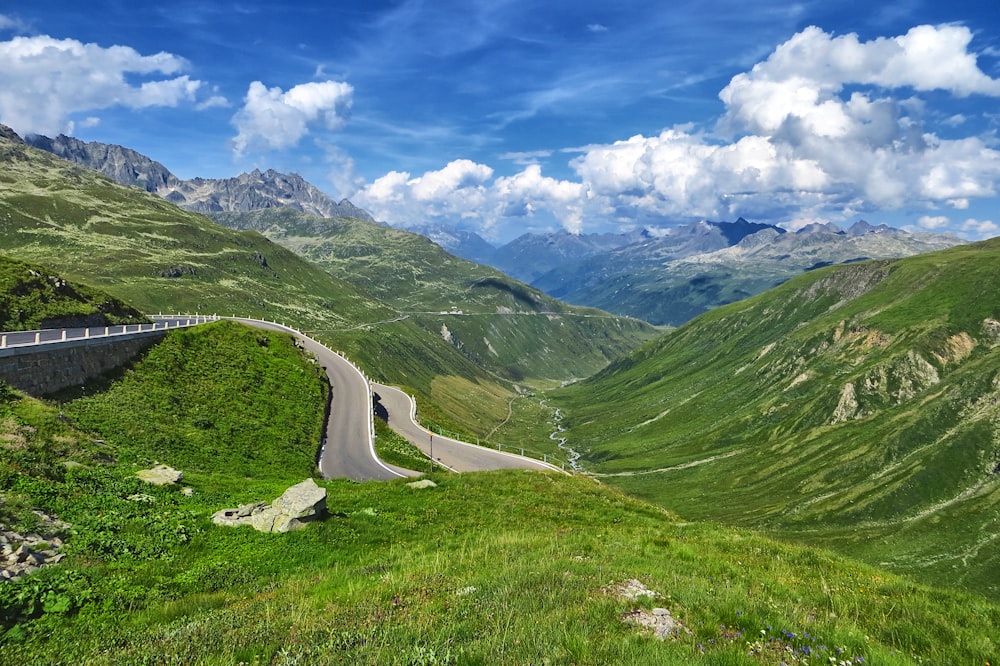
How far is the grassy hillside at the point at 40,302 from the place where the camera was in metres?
49.3

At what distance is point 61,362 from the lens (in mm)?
38312

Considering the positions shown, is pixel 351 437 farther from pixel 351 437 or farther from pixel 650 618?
pixel 650 618

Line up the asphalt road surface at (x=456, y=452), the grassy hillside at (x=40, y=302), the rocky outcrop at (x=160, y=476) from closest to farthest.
→ the rocky outcrop at (x=160, y=476) < the grassy hillside at (x=40, y=302) < the asphalt road surface at (x=456, y=452)

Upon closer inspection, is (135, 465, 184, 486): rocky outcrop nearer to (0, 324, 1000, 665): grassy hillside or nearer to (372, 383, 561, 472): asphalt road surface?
(0, 324, 1000, 665): grassy hillside

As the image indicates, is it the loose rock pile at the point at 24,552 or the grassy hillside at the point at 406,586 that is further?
the loose rock pile at the point at 24,552

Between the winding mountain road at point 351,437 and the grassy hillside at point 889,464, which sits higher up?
the winding mountain road at point 351,437

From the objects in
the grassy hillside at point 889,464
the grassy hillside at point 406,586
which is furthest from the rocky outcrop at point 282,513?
the grassy hillside at point 889,464

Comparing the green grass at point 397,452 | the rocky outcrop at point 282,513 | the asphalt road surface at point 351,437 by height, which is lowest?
the green grass at point 397,452

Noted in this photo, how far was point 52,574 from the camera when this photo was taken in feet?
45.8

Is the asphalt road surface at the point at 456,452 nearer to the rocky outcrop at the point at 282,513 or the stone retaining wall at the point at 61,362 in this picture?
the stone retaining wall at the point at 61,362

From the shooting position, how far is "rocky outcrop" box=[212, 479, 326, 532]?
20656 mm

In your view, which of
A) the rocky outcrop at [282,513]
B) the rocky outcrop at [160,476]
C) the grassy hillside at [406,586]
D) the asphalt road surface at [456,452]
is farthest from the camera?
the asphalt road surface at [456,452]

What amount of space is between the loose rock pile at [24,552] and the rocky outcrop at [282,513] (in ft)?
17.9

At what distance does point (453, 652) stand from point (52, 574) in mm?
13220
